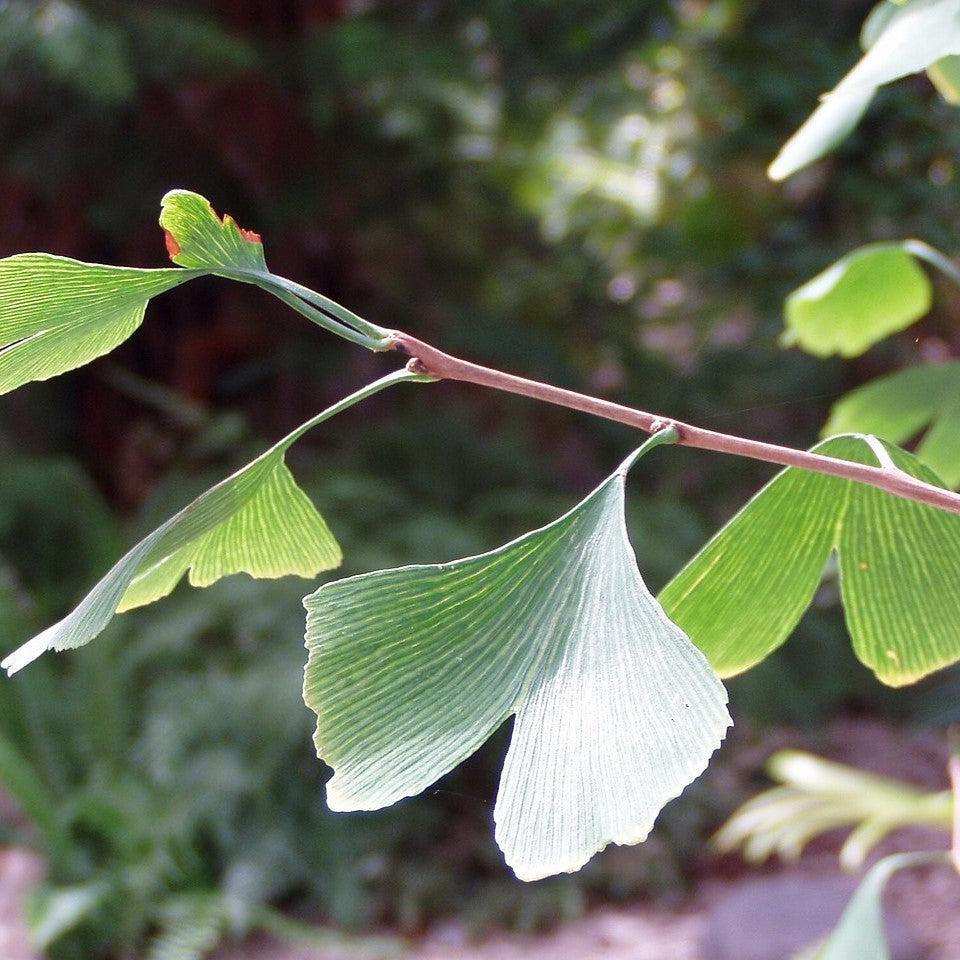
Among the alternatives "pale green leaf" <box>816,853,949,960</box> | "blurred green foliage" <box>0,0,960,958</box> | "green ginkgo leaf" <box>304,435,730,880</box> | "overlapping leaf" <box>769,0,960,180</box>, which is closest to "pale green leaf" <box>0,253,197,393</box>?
"green ginkgo leaf" <box>304,435,730,880</box>

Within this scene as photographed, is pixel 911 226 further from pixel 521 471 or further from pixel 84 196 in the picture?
pixel 84 196

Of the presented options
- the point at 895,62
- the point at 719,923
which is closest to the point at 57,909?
the point at 719,923

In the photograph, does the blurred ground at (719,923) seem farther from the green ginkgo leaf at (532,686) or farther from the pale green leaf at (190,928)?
the green ginkgo leaf at (532,686)

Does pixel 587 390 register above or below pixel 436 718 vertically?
below

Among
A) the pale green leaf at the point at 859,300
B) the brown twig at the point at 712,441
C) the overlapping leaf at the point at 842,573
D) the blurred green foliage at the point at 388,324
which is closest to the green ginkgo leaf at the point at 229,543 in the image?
the brown twig at the point at 712,441

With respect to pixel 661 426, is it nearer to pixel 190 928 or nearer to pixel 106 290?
pixel 106 290

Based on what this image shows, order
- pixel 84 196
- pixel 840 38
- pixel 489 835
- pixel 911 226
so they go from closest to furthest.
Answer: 1. pixel 911 226
2. pixel 489 835
3. pixel 840 38
4. pixel 84 196

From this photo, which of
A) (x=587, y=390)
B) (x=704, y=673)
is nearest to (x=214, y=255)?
(x=704, y=673)

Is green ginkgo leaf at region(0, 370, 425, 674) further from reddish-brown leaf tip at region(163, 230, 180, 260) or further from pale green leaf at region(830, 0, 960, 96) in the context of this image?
pale green leaf at region(830, 0, 960, 96)
